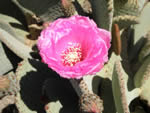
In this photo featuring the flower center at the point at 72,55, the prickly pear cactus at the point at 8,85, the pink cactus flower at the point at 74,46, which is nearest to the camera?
the pink cactus flower at the point at 74,46

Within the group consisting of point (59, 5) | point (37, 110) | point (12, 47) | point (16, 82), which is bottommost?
point (37, 110)

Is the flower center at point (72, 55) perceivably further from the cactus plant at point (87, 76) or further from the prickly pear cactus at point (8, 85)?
the prickly pear cactus at point (8, 85)

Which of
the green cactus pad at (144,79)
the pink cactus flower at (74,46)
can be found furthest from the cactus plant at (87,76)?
the pink cactus flower at (74,46)

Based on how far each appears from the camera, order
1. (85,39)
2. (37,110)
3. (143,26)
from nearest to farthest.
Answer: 1. (85,39)
2. (37,110)
3. (143,26)

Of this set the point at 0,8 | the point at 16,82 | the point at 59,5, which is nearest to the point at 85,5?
the point at 59,5

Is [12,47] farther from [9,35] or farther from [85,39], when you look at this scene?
[85,39]

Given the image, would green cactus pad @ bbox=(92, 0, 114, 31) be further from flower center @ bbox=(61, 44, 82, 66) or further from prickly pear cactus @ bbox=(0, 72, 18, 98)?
prickly pear cactus @ bbox=(0, 72, 18, 98)

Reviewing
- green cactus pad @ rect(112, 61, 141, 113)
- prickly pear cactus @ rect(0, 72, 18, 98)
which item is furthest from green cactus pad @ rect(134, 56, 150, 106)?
prickly pear cactus @ rect(0, 72, 18, 98)
